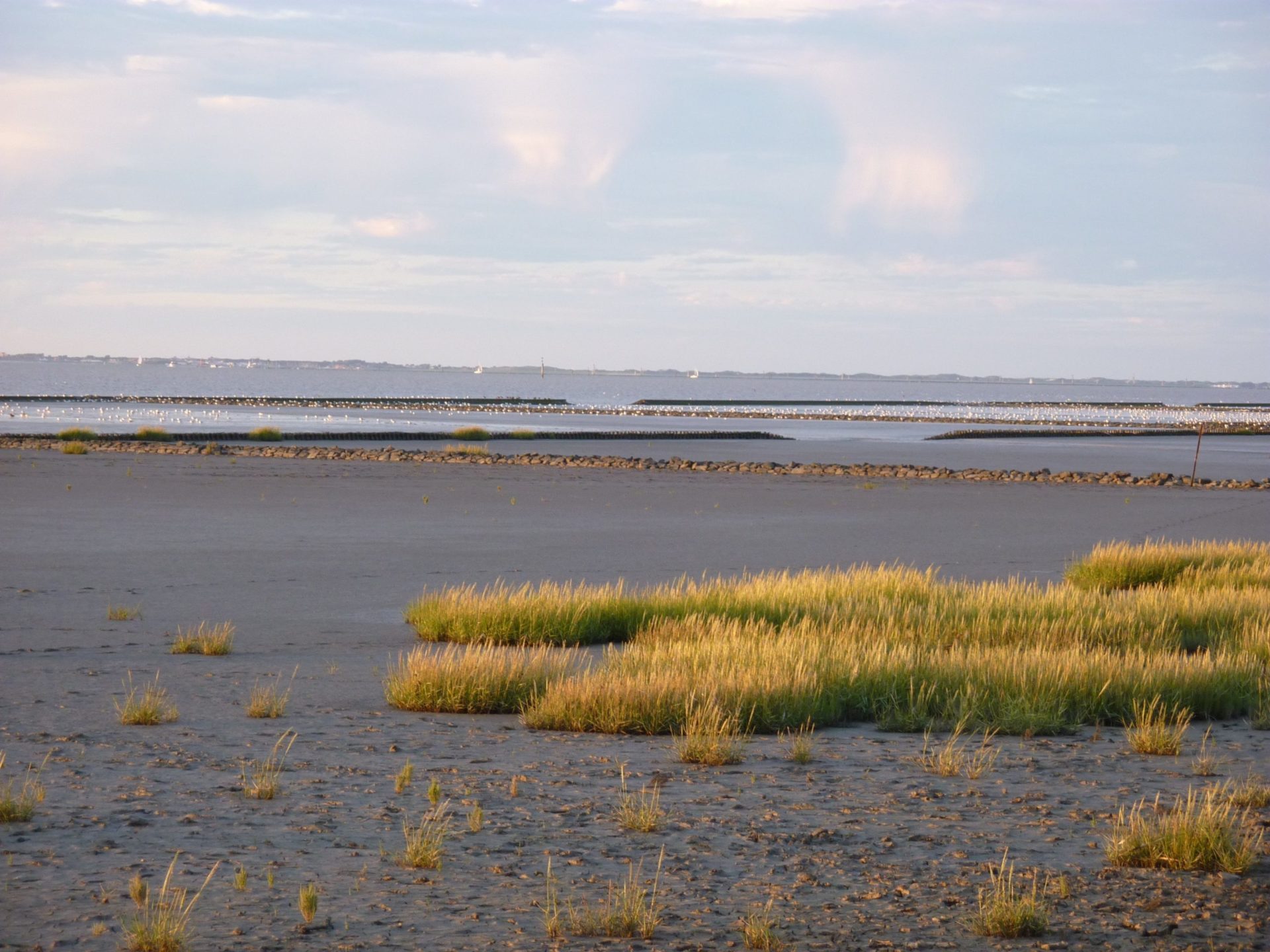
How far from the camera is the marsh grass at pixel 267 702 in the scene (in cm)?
955

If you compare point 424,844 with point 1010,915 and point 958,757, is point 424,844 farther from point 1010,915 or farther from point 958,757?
point 958,757

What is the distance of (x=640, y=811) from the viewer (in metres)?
7.12

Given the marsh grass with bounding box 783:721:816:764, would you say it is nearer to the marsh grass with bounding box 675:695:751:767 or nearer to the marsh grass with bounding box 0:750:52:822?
the marsh grass with bounding box 675:695:751:767

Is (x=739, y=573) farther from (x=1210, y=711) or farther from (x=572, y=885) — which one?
(x=572, y=885)

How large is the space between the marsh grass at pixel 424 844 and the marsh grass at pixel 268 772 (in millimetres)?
875

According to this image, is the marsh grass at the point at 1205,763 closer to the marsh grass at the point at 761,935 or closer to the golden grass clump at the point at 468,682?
the marsh grass at the point at 761,935

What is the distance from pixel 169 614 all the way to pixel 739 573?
721 cm

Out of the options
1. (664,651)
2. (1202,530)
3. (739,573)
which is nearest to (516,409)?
(1202,530)

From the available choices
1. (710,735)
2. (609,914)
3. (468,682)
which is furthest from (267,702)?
(609,914)

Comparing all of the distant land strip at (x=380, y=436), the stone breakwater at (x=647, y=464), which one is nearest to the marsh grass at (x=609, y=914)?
the stone breakwater at (x=647, y=464)

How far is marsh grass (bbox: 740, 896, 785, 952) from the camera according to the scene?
Result: 17.7 feet

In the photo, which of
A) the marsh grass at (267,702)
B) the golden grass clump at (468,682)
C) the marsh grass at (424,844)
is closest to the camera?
the marsh grass at (424,844)

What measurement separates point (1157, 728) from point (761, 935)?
4.54 m

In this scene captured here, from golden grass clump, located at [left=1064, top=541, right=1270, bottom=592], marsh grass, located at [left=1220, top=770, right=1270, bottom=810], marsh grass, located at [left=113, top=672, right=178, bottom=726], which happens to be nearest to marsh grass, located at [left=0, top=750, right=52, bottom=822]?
marsh grass, located at [left=113, top=672, right=178, bottom=726]
